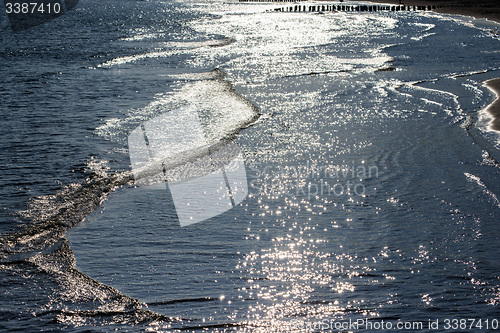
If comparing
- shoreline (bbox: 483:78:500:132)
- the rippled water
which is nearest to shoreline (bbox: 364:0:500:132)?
shoreline (bbox: 483:78:500:132)

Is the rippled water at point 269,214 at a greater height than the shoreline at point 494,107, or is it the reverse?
the shoreline at point 494,107

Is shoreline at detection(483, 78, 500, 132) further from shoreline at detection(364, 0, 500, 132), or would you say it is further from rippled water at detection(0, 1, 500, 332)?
rippled water at detection(0, 1, 500, 332)

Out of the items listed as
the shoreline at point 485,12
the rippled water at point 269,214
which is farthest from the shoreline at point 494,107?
the rippled water at point 269,214

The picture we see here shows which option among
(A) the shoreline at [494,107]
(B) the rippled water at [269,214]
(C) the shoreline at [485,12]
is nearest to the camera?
(B) the rippled water at [269,214]

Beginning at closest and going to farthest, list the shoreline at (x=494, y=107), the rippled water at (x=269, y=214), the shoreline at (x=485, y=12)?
1. the rippled water at (x=269, y=214)
2. the shoreline at (x=494, y=107)
3. the shoreline at (x=485, y=12)

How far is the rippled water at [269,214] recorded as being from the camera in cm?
500

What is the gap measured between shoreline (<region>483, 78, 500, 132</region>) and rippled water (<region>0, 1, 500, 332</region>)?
25 cm

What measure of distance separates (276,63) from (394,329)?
16.9 m

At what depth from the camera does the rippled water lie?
5000mm

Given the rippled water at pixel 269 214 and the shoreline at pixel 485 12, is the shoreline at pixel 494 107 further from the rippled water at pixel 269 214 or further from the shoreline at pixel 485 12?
the rippled water at pixel 269 214

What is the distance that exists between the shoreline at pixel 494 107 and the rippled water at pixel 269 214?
248 mm

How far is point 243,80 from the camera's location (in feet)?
55.9

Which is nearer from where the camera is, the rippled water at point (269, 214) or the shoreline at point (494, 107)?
the rippled water at point (269, 214)

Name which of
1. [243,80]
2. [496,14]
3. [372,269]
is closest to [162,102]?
[243,80]
